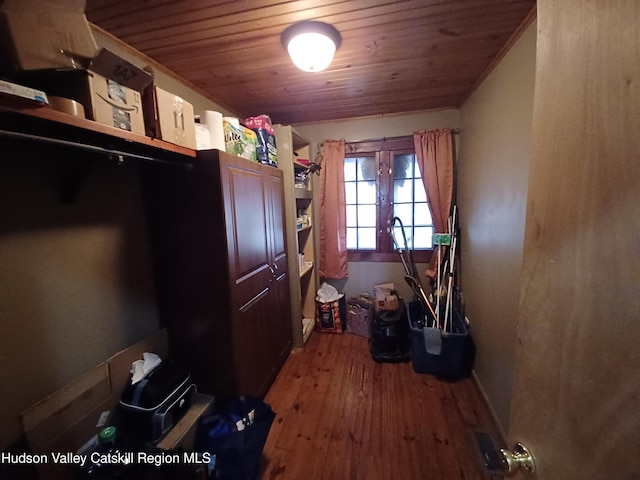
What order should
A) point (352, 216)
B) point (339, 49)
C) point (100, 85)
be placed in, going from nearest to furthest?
point (100, 85), point (339, 49), point (352, 216)

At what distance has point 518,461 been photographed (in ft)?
1.83

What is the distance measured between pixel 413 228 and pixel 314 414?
195 cm

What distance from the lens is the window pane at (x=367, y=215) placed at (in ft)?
9.34

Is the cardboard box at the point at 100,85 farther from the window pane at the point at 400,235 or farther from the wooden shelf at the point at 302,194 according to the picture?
the window pane at the point at 400,235

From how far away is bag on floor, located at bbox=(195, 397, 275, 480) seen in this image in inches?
47.8

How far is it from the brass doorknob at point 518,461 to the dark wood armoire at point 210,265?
1.31m

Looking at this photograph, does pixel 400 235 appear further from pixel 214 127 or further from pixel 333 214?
pixel 214 127

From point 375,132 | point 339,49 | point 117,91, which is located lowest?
point 117,91

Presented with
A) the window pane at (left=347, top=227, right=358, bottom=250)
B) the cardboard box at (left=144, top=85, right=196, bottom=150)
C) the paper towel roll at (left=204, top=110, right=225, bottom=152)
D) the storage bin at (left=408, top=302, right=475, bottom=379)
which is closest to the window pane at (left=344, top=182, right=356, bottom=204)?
the window pane at (left=347, top=227, right=358, bottom=250)

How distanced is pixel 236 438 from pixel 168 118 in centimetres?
156

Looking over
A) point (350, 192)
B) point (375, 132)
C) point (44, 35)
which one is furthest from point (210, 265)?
point (375, 132)

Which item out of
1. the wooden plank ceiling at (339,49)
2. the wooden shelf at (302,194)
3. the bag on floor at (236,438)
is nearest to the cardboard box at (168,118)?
the wooden plank ceiling at (339,49)

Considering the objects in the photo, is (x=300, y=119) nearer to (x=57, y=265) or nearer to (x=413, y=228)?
(x=413, y=228)

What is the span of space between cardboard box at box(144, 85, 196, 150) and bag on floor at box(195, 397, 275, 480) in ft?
4.62
